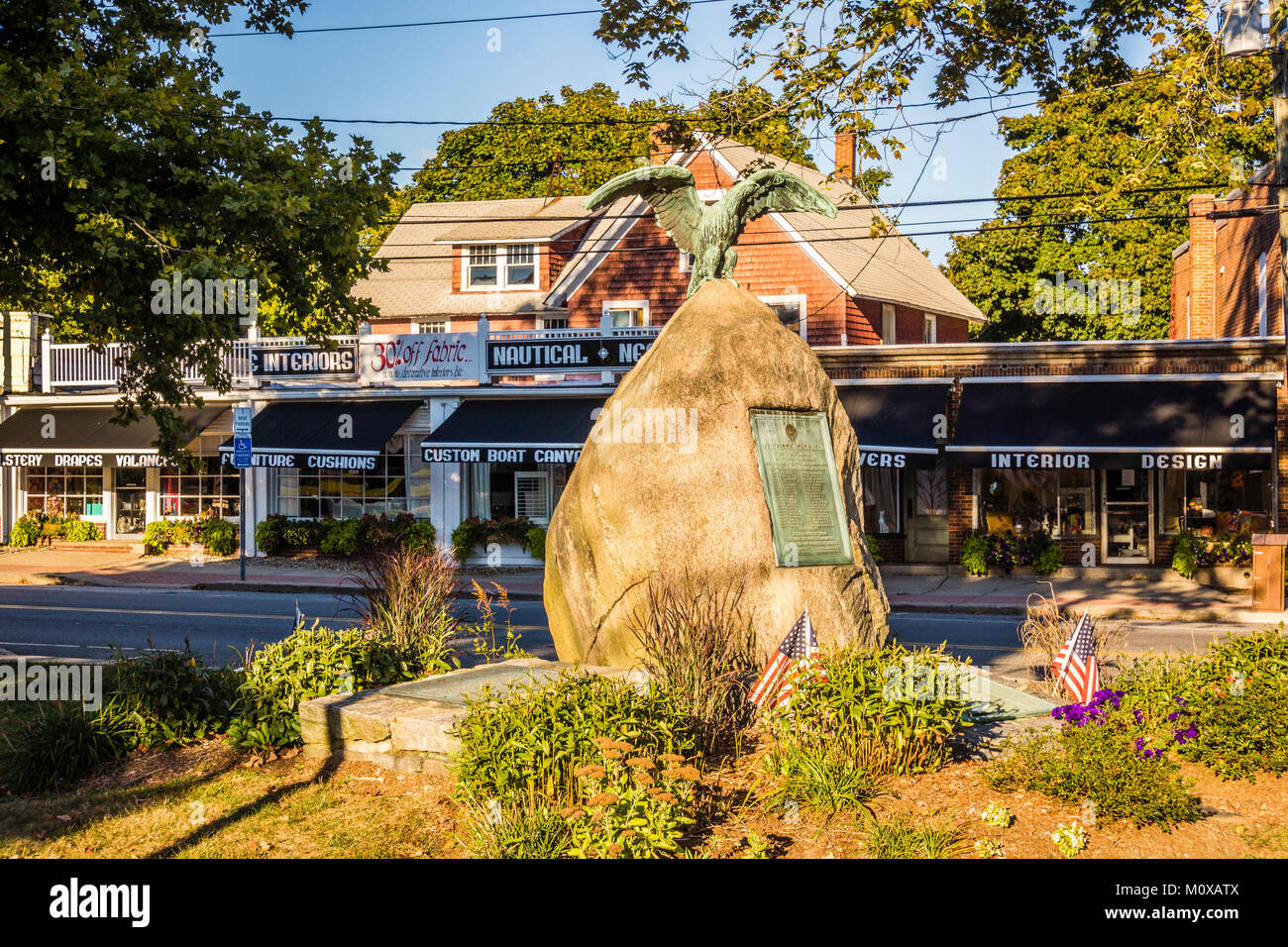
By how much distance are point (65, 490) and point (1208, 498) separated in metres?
28.4

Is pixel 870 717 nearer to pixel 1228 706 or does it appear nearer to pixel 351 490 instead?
pixel 1228 706

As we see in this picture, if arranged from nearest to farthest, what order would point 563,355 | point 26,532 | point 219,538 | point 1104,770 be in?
point 1104,770 < point 563,355 < point 219,538 < point 26,532

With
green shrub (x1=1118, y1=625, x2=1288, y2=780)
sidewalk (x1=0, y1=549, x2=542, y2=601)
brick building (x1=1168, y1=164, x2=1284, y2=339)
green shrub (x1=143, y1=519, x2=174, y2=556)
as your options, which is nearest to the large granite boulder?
green shrub (x1=1118, y1=625, x2=1288, y2=780)

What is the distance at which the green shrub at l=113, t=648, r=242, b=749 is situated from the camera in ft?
26.5

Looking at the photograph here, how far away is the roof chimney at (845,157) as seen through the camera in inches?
510

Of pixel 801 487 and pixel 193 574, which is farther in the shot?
pixel 193 574

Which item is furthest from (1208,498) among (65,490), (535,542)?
(65,490)

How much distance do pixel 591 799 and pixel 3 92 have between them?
27.1ft

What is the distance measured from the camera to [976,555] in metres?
23.3

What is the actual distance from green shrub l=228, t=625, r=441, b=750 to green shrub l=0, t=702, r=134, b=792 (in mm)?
818
